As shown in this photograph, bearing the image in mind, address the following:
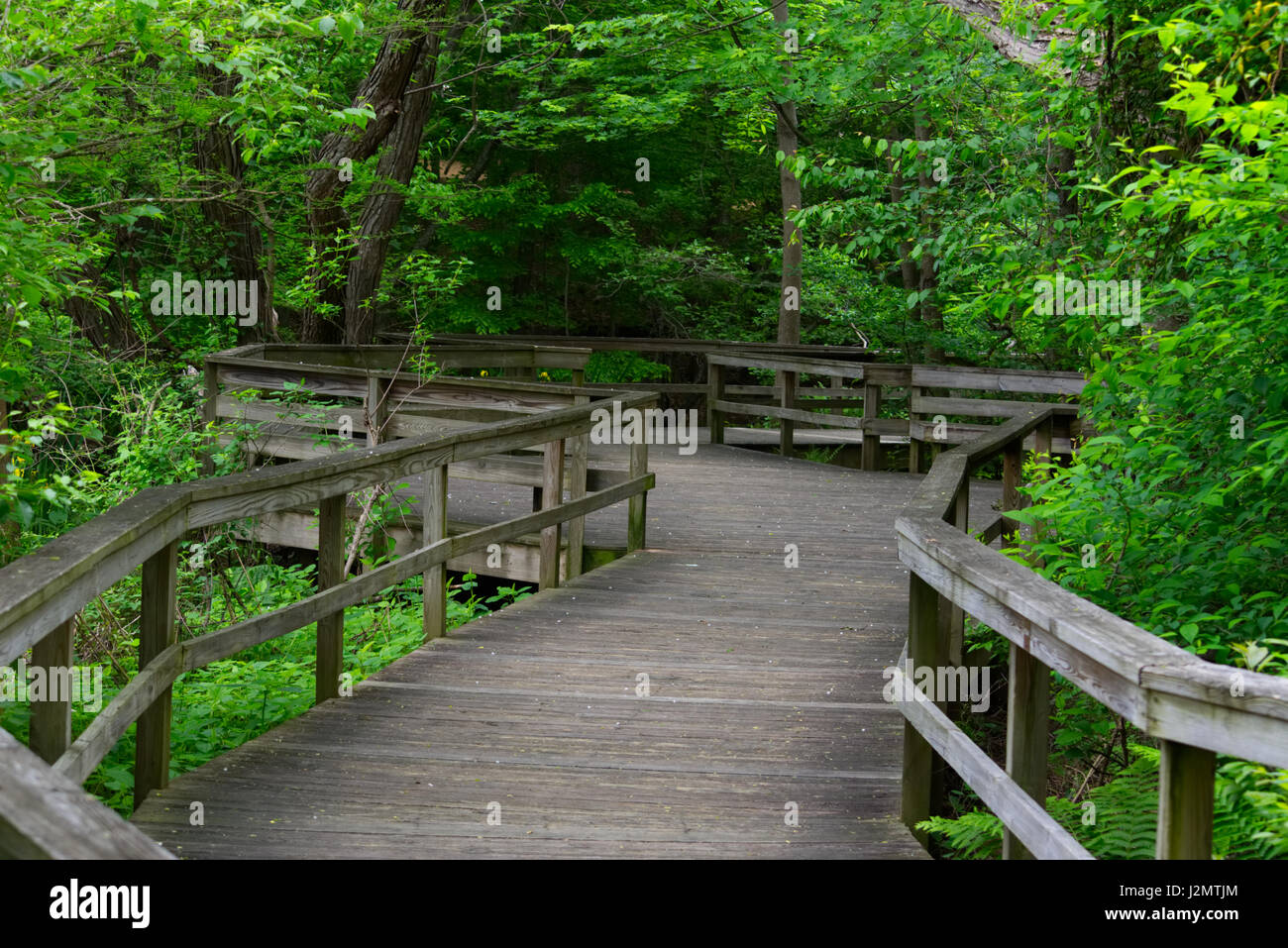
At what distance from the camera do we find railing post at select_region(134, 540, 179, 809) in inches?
159

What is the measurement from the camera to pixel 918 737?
4.30m

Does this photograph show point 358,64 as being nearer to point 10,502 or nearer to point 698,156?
point 698,156

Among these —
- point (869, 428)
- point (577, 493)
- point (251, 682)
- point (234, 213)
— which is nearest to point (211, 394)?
point (234, 213)

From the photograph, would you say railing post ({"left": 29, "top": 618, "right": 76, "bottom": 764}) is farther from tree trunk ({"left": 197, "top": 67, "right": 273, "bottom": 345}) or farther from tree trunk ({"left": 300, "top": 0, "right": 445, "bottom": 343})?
tree trunk ({"left": 300, "top": 0, "right": 445, "bottom": 343})

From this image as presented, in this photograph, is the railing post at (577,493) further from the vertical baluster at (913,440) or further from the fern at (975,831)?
the vertical baluster at (913,440)

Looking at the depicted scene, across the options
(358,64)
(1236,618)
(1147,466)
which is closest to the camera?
(1236,618)

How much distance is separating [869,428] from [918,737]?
1031cm

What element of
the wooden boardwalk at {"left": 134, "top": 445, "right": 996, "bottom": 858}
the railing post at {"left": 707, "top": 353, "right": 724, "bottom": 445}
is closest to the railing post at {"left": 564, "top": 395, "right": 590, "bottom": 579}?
the wooden boardwalk at {"left": 134, "top": 445, "right": 996, "bottom": 858}

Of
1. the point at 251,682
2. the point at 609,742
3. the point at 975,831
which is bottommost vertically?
the point at 251,682

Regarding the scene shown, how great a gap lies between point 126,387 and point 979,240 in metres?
7.67

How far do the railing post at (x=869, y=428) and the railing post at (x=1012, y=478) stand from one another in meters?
5.18

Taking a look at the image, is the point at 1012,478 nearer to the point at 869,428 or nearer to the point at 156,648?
the point at 156,648
